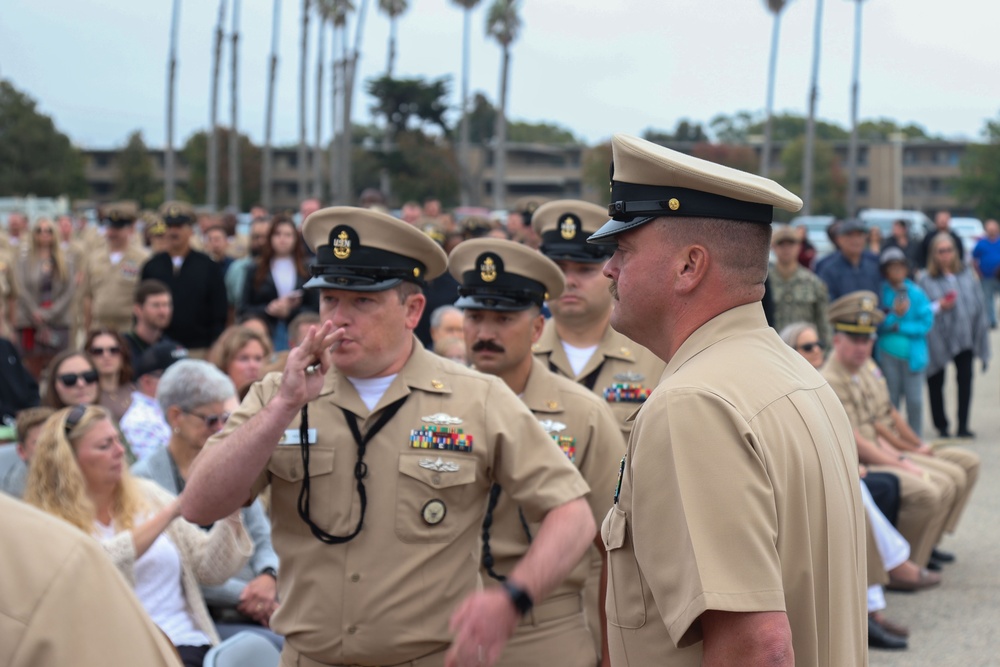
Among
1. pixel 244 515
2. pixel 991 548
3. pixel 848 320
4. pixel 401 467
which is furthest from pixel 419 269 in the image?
pixel 991 548

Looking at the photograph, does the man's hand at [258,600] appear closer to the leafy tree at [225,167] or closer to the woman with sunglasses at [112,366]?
the woman with sunglasses at [112,366]

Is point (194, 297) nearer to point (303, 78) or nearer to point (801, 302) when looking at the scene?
point (801, 302)

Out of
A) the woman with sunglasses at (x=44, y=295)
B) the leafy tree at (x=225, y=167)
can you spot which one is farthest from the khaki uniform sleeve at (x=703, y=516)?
the leafy tree at (x=225, y=167)

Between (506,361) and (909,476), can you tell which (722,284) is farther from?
(909,476)

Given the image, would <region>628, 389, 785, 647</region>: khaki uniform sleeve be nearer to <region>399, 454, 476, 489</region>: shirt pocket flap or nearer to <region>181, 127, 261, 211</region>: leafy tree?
<region>399, 454, 476, 489</region>: shirt pocket flap

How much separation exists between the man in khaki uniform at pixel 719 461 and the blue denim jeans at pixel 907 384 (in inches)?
370

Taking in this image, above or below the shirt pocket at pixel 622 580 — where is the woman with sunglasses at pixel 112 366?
below

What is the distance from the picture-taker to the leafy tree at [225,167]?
267 feet

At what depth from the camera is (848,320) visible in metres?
7.62

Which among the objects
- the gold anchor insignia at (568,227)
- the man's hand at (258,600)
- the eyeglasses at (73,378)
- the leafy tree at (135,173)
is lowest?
the man's hand at (258,600)

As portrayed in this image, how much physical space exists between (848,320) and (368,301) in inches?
195

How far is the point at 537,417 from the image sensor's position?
4.26 m

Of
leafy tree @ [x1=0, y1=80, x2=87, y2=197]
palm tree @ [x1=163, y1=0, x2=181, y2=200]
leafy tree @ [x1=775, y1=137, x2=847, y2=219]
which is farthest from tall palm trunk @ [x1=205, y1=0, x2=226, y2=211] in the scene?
leafy tree @ [x1=775, y1=137, x2=847, y2=219]

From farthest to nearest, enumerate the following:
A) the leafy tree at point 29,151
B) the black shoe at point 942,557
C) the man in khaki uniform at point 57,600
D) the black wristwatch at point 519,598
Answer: the leafy tree at point 29,151
the black shoe at point 942,557
the black wristwatch at point 519,598
the man in khaki uniform at point 57,600
